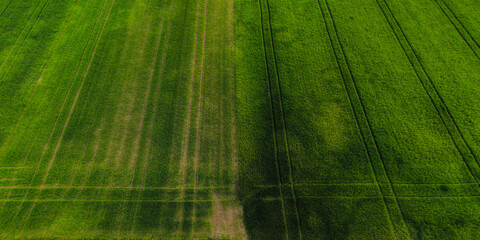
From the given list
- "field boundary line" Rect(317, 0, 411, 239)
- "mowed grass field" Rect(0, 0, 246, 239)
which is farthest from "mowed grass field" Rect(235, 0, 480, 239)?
"mowed grass field" Rect(0, 0, 246, 239)

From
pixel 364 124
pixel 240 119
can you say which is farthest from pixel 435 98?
pixel 240 119

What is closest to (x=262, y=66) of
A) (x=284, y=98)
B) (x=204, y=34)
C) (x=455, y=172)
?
(x=284, y=98)

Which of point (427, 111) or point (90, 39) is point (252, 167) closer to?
point (427, 111)

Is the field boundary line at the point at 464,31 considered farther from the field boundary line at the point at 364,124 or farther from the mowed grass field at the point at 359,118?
the field boundary line at the point at 364,124

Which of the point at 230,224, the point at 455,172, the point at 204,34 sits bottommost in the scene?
the point at 230,224

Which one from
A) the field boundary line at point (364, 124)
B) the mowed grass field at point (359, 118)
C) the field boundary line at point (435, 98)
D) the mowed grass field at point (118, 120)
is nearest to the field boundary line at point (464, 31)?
the mowed grass field at point (359, 118)

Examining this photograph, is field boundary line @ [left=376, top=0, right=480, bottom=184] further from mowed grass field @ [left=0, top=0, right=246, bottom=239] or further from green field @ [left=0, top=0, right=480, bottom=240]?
mowed grass field @ [left=0, top=0, right=246, bottom=239]

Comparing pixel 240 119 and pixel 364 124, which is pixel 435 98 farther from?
pixel 240 119
